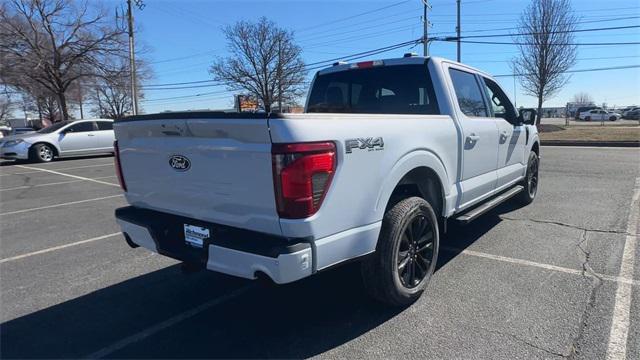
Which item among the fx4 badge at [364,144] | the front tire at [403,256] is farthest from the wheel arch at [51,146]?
the fx4 badge at [364,144]

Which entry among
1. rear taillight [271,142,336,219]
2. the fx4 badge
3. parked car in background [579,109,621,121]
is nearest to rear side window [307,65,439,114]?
the fx4 badge

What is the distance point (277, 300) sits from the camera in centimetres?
365

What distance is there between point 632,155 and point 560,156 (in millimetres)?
2010

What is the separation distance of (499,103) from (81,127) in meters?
16.5

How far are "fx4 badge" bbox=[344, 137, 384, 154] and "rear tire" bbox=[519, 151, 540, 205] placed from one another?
440cm

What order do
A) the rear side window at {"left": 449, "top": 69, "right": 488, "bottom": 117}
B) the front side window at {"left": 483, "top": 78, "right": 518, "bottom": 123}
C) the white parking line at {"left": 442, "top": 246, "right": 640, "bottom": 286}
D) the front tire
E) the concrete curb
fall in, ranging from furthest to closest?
the concrete curb → the front side window at {"left": 483, "top": 78, "right": 518, "bottom": 123} → the rear side window at {"left": 449, "top": 69, "right": 488, "bottom": 117} → the white parking line at {"left": 442, "top": 246, "right": 640, "bottom": 286} → the front tire

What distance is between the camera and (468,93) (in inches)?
183

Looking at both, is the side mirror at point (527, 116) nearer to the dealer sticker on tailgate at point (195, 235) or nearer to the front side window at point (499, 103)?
the front side window at point (499, 103)

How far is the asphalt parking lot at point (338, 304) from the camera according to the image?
2.91 m

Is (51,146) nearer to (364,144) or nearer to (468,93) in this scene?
(468,93)

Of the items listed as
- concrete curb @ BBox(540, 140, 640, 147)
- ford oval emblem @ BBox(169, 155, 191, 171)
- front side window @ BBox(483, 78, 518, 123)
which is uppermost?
front side window @ BBox(483, 78, 518, 123)

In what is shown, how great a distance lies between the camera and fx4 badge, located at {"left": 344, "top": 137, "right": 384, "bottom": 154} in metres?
2.72

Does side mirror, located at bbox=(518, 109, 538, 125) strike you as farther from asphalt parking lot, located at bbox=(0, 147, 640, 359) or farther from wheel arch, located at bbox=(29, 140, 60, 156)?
wheel arch, located at bbox=(29, 140, 60, 156)

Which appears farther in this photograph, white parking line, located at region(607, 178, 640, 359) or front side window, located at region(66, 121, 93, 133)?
front side window, located at region(66, 121, 93, 133)
